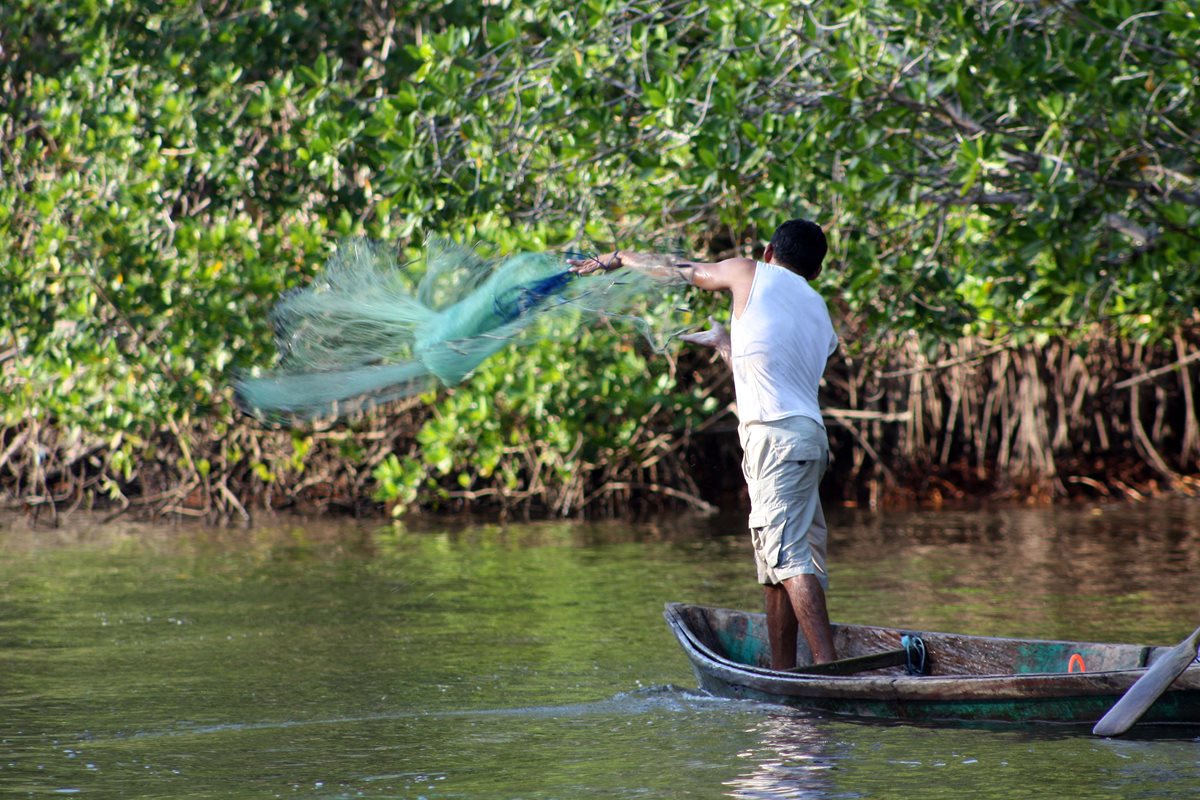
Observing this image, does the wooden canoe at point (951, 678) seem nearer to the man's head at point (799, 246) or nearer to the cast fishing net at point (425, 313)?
the cast fishing net at point (425, 313)

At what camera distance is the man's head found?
20.0 feet

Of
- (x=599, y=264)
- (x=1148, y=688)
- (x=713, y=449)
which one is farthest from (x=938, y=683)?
(x=713, y=449)

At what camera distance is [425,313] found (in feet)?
21.5

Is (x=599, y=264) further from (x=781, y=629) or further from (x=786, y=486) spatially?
(x=781, y=629)

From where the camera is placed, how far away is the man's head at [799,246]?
608 cm

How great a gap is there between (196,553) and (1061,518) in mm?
6320

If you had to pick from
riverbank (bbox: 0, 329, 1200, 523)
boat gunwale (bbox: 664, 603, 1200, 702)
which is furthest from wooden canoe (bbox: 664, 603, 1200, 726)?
riverbank (bbox: 0, 329, 1200, 523)

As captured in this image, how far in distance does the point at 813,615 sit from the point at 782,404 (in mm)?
771

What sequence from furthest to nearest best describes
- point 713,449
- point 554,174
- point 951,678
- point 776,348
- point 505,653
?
1. point 713,449
2. point 554,174
3. point 505,653
4. point 776,348
5. point 951,678

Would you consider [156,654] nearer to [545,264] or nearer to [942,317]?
[545,264]

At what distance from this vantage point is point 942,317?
9.68m

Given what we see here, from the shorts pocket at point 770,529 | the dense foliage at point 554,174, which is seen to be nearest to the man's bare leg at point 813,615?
the shorts pocket at point 770,529

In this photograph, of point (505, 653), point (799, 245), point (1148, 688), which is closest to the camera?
point (1148, 688)

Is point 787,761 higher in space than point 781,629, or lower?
lower
